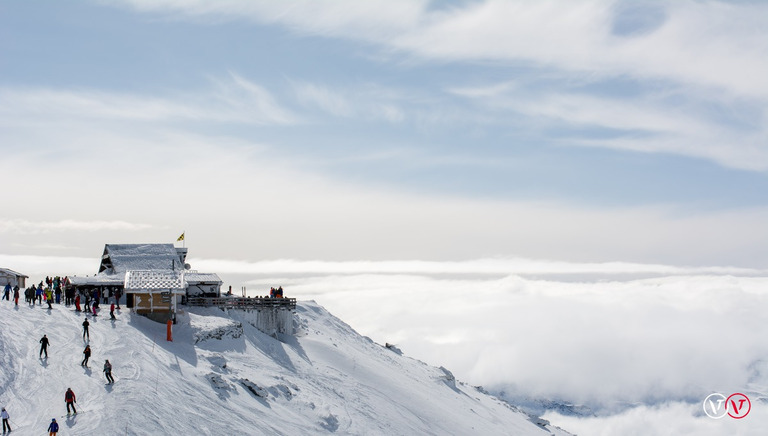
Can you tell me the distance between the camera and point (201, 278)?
69.3m

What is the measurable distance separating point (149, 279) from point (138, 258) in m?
12.9

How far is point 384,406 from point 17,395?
27640mm

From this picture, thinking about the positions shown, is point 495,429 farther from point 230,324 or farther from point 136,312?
point 136,312

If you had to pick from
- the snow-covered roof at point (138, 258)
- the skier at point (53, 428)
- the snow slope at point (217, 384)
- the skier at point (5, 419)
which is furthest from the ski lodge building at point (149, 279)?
the skier at point (53, 428)

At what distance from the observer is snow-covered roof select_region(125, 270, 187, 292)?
55969mm

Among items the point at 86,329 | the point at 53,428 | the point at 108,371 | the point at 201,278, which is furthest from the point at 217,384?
the point at 201,278

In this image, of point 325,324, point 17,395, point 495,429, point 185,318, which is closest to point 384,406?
point 495,429

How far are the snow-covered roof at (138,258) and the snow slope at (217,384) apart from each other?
9424mm

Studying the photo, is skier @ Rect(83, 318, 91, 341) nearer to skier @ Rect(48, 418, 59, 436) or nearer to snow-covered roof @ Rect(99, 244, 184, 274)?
skier @ Rect(48, 418, 59, 436)

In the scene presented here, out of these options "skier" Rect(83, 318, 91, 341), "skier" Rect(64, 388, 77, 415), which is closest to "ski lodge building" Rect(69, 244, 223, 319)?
"skier" Rect(83, 318, 91, 341)

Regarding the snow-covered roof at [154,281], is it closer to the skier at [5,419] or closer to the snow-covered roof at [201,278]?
the snow-covered roof at [201,278]

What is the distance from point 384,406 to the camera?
57.3 metres

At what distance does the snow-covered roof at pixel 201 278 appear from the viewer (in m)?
68.3

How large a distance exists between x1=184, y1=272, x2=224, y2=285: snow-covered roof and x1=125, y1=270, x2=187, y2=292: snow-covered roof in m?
9.22
